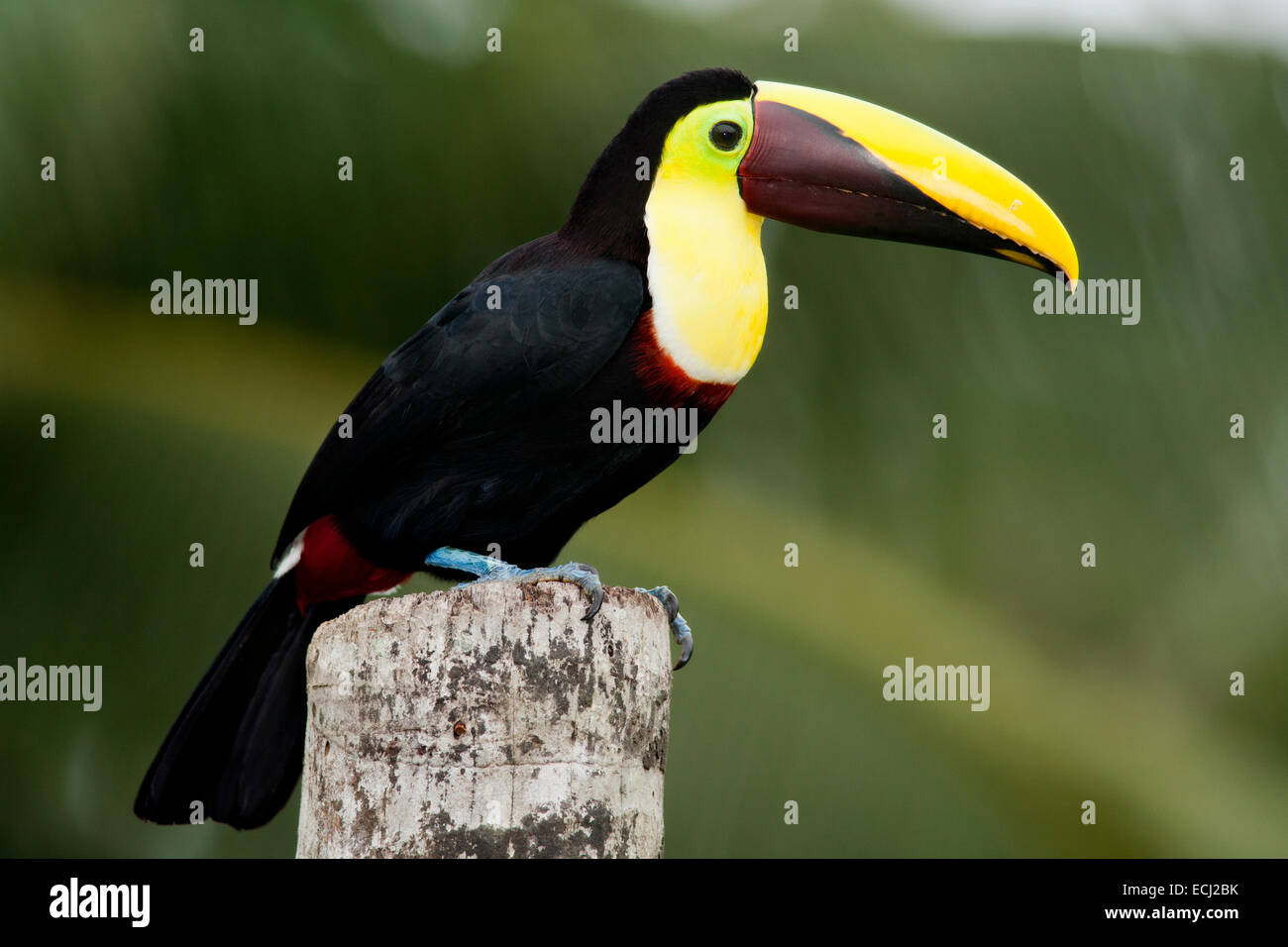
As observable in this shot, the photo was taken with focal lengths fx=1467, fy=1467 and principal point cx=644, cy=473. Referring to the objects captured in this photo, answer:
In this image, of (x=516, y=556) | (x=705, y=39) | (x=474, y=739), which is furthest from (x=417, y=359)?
(x=705, y=39)

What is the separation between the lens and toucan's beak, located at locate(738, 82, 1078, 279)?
349 centimetres

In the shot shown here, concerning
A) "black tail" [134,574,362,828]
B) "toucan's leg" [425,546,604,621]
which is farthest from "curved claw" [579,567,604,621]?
"black tail" [134,574,362,828]

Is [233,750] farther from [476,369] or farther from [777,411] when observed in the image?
[777,411]

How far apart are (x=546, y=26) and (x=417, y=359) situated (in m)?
1.74

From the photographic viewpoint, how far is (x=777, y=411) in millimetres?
4555

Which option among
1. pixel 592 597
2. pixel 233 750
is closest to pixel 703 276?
pixel 592 597

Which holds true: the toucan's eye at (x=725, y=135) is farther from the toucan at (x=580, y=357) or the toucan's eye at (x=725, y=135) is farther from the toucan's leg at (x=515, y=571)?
the toucan's leg at (x=515, y=571)

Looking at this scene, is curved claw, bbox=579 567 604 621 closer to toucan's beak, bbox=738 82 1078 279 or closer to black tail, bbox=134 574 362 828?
black tail, bbox=134 574 362 828

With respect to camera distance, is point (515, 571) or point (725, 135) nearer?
point (515, 571)

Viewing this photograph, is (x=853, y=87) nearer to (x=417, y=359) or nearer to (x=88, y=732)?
(x=417, y=359)

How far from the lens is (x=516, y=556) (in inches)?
145

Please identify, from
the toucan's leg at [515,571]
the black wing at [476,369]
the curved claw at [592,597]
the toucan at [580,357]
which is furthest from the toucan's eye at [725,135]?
the curved claw at [592,597]

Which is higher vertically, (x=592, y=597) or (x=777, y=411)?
(x=777, y=411)

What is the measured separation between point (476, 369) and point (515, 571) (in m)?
0.47
